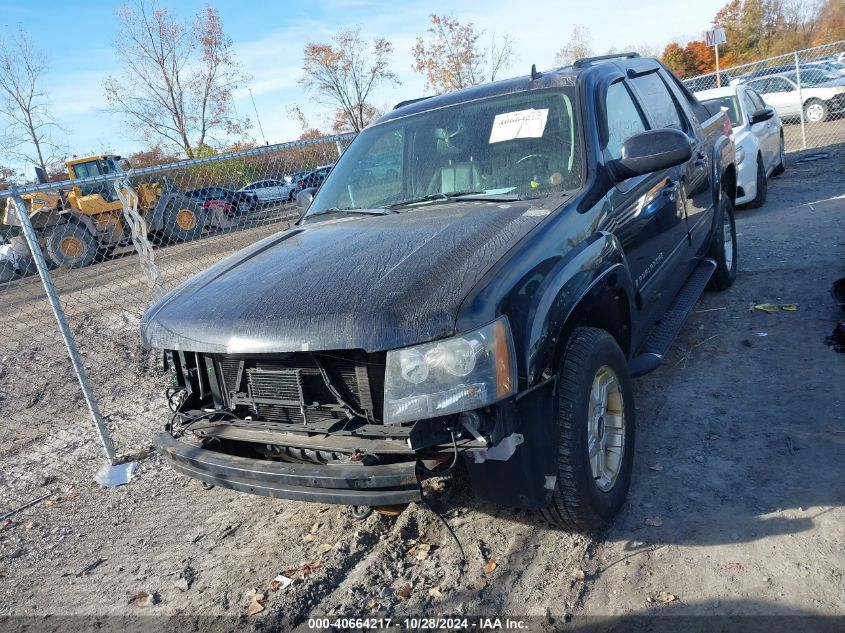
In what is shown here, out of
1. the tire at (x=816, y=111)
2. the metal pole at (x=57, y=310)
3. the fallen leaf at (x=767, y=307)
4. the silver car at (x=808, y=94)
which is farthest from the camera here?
the tire at (x=816, y=111)

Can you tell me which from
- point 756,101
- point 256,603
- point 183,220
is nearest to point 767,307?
point 256,603

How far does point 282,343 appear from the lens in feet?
7.62

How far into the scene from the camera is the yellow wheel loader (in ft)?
29.6

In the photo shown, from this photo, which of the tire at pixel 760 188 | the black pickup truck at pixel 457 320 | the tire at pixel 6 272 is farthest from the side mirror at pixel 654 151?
the tire at pixel 6 272

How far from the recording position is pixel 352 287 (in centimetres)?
245

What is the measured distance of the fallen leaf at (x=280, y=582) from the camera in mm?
2828

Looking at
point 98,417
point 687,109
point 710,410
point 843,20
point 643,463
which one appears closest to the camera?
point 643,463

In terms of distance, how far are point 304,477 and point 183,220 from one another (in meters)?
8.30

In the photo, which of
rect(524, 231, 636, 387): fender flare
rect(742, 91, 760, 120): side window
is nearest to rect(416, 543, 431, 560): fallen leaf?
rect(524, 231, 636, 387): fender flare

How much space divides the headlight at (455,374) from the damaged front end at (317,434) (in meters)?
0.07

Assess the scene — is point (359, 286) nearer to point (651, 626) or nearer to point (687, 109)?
point (651, 626)

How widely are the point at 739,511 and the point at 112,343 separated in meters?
6.53

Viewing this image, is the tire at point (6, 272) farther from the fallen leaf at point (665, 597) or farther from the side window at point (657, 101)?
the fallen leaf at point (665, 597)

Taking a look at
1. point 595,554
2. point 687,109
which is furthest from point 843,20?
point 595,554
